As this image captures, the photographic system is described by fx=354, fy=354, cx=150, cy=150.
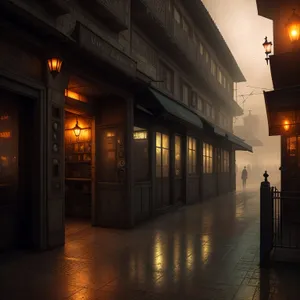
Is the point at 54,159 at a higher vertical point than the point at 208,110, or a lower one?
lower

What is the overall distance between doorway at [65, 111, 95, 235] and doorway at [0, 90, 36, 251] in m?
3.99

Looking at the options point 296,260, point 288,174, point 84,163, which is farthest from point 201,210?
point 296,260

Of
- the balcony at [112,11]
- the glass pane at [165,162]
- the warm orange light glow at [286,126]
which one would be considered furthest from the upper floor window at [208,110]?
the balcony at [112,11]

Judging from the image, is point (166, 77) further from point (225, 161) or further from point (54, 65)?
point (225, 161)

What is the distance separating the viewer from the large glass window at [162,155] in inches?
565


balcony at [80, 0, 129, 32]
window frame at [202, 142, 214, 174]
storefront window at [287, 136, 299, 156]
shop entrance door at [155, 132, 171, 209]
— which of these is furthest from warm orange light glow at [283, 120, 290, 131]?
window frame at [202, 142, 214, 174]

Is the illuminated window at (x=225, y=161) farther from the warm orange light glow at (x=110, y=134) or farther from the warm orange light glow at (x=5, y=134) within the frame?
the warm orange light glow at (x=5, y=134)

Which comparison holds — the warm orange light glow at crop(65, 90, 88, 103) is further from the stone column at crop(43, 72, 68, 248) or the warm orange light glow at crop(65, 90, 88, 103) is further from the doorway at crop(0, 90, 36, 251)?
the doorway at crop(0, 90, 36, 251)

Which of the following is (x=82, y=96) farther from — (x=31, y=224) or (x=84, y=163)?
(x=31, y=224)

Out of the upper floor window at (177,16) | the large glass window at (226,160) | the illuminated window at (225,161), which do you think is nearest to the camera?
the upper floor window at (177,16)

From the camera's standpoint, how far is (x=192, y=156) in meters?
19.0

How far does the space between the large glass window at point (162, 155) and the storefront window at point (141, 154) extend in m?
1.05

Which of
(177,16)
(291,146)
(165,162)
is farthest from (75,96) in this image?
(177,16)

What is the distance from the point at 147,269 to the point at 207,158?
15.7 meters
